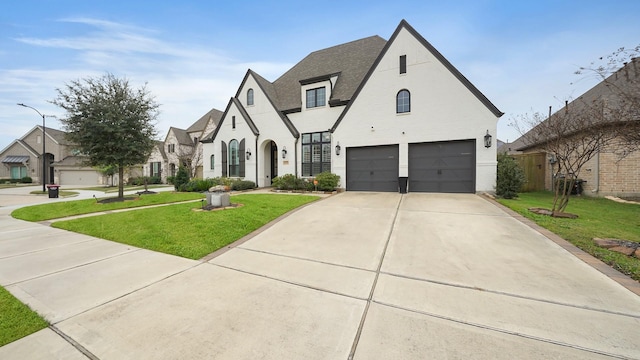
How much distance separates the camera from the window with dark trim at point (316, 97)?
54.0ft

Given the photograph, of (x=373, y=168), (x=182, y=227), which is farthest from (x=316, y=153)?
(x=182, y=227)

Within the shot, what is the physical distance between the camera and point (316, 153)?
646 inches

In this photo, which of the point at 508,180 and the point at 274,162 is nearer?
the point at 508,180

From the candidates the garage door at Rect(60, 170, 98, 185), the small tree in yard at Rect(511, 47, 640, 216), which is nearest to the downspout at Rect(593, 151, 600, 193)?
the small tree in yard at Rect(511, 47, 640, 216)

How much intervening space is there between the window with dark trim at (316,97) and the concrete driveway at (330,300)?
13.0m

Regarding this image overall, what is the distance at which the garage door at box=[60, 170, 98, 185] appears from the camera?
111 feet

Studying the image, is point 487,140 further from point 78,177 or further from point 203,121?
point 78,177

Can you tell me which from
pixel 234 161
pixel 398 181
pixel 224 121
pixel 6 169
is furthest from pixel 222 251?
pixel 6 169

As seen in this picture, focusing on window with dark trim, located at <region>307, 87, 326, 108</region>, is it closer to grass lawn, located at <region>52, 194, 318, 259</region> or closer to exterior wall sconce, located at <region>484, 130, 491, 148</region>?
grass lawn, located at <region>52, 194, 318, 259</region>

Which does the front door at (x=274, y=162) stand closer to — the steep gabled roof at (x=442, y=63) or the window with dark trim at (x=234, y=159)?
the window with dark trim at (x=234, y=159)

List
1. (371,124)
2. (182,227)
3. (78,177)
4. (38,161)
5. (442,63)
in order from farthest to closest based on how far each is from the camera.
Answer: (38,161) → (78,177) → (371,124) → (442,63) → (182,227)

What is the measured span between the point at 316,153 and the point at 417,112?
7.01 metres

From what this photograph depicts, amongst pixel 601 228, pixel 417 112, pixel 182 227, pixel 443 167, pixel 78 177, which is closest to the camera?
pixel 601 228

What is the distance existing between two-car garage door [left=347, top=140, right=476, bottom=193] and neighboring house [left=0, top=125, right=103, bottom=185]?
40689 mm
